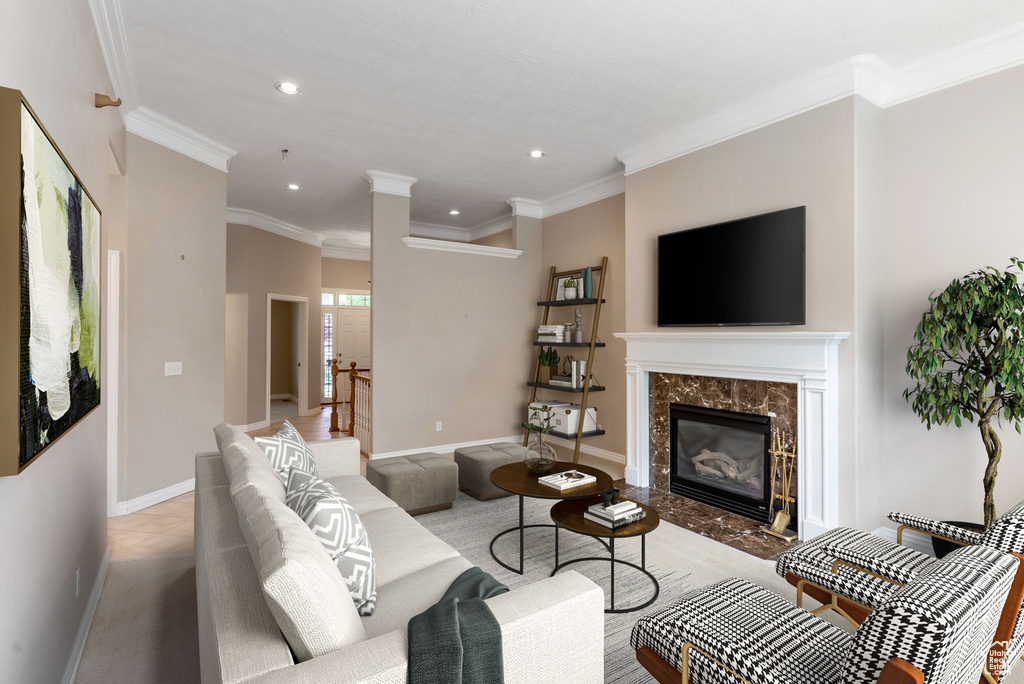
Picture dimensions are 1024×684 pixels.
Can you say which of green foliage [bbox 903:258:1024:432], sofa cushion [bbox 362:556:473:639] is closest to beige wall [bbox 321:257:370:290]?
sofa cushion [bbox 362:556:473:639]

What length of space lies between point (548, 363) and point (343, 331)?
4845 mm

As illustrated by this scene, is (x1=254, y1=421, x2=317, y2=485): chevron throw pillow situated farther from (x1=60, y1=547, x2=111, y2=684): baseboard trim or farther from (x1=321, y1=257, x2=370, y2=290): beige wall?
(x1=321, y1=257, x2=370, y2=290): beige wall

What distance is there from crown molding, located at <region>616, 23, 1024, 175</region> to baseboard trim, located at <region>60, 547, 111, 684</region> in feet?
15.1

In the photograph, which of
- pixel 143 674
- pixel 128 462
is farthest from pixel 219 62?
pixel 143 674

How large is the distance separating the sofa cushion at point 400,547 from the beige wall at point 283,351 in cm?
883

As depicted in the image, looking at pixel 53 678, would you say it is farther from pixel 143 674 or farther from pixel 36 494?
pixel 36 494

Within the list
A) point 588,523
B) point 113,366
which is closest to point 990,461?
point 588,523

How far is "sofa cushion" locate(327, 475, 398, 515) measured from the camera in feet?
9.00

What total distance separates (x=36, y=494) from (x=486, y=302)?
4.78m

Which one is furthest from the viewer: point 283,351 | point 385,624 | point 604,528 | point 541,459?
point 283,351

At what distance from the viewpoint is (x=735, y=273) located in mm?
3773

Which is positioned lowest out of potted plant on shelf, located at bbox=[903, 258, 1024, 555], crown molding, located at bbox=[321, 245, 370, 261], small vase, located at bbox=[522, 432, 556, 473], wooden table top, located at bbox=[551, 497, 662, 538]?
wooden table top, located at bbox=[551, 497, 662, 538]

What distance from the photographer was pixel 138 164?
154 inches

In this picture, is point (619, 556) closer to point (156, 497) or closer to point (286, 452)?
point (286, 452)
